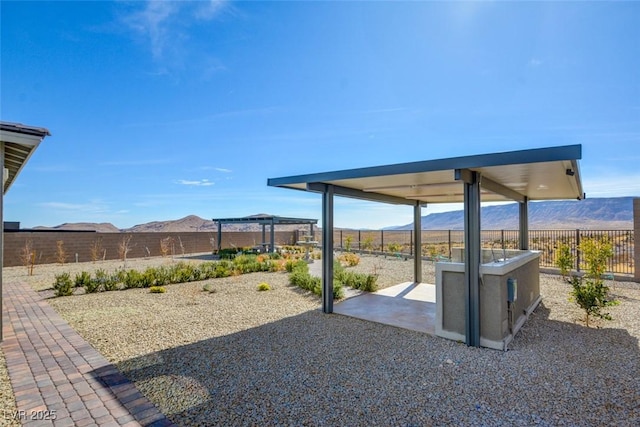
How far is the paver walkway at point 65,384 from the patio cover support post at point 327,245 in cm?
360

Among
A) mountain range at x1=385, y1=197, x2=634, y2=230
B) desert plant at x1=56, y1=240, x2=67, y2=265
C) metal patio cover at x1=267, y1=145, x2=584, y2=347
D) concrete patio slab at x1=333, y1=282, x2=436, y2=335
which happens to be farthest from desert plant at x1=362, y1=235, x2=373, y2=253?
mountain range at x1=385, y1=197, x2=634, y2=230

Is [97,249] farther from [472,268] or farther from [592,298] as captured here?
[592,298]

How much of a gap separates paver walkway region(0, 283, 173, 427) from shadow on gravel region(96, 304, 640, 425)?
0.64 feet

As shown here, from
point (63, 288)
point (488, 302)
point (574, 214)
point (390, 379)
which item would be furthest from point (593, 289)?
point (574, 214)

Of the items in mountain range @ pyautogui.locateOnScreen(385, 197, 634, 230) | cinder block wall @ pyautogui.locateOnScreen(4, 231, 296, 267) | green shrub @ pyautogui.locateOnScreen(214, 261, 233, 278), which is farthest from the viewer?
mountain range @ pyautogui.locateOnScreen(385, 197, 634, 230)

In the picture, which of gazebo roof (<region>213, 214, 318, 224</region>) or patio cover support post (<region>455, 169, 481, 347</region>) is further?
gazebo roof (<region>213, 214, 318, 224</region>)

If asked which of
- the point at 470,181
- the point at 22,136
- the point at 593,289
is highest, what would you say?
the point at 22,136

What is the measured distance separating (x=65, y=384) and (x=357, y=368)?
309cm

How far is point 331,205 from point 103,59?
25.0ft

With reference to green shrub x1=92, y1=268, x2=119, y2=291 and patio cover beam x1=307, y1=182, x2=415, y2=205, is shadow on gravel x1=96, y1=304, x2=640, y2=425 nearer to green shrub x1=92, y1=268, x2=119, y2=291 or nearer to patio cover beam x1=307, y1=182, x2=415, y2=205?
patio cover beam x1=307, y1=182, x2=415, y2=205

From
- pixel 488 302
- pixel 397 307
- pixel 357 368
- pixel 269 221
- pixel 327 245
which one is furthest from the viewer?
pixel 269 221

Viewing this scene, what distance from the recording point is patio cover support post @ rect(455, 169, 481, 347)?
4520 mm

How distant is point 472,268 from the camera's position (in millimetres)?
4539

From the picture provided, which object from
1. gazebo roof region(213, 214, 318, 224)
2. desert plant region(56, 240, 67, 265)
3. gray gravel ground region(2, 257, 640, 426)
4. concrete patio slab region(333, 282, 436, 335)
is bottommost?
gray gravel ground region(2, 257, 640, 426)
